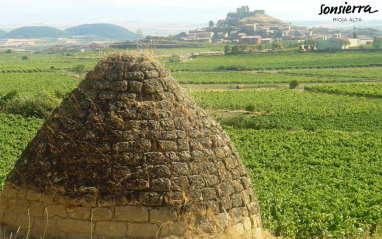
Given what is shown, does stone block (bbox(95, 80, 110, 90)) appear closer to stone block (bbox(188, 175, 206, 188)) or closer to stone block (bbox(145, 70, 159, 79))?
stone block (bbox(145, 70, 159, 79))

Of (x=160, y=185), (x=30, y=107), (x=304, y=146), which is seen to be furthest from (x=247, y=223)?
(x=30, y=107)

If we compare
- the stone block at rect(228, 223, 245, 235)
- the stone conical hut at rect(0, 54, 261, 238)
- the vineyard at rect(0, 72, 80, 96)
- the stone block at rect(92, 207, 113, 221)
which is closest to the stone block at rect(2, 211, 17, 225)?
the stone conical hut at rect(0, 54, 261, 238)

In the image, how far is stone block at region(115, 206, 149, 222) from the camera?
7.70 m

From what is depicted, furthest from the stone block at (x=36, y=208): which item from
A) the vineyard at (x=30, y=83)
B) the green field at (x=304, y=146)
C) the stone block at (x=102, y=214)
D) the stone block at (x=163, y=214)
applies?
the vineyard at (x=30, y=83)

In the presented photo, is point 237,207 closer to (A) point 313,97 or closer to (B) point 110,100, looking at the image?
(B) point 110,100

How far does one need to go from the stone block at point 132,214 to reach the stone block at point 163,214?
0.08 meters

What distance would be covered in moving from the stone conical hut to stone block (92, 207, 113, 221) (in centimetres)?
1

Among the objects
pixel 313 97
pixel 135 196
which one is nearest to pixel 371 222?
pixel 135 196

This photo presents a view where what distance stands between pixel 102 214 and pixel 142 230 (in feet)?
1.74

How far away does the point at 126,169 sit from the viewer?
7.79 metres

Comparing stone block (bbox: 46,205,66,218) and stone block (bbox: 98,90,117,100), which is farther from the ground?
stone block (bbox: 98,90,117,100)

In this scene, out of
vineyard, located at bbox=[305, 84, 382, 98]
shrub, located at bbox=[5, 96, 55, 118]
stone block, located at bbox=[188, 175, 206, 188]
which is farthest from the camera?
vineyard, located at bbox=[305, 84, 382, 98]

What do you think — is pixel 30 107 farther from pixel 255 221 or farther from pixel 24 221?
pixel 255 221

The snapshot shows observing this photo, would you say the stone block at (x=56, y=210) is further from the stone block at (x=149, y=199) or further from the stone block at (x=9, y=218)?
the stone block at (x=149, y=199)
